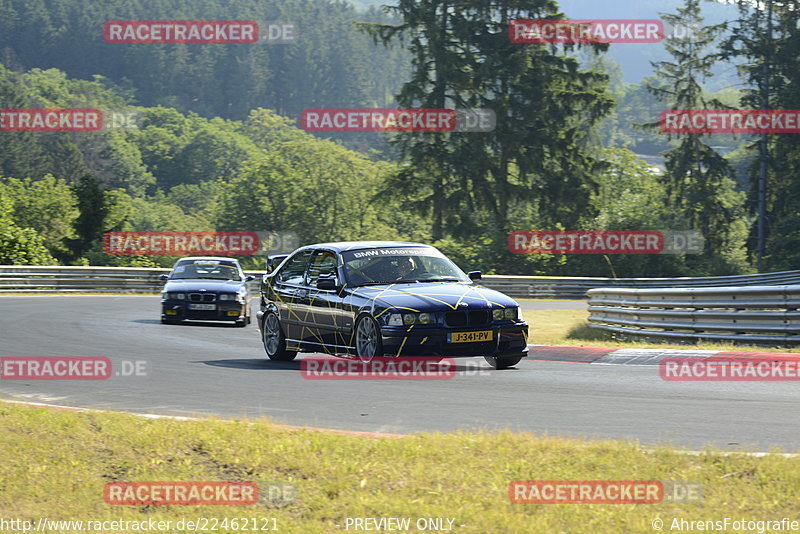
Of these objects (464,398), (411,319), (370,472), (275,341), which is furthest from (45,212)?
(370,472)

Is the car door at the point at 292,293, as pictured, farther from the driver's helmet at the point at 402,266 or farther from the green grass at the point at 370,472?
the green grass at the point at 370,472

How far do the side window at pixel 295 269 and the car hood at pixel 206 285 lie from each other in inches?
295

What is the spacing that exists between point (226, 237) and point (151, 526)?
236 ft

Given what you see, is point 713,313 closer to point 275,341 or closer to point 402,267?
point 402,267

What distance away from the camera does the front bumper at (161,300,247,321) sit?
22328 mm

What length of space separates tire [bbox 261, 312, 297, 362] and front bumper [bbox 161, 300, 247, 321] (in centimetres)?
726

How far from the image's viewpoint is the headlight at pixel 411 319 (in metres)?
12.3

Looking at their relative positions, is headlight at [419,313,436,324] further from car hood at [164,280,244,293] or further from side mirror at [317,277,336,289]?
car hood at [164,280,244,293]

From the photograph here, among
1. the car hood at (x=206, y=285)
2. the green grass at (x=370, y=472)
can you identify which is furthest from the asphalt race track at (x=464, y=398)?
the car hood at (x=206, y=285)

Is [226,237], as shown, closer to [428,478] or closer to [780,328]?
[780,328]

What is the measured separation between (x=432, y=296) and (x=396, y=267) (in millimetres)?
1172

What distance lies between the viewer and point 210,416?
371 inches

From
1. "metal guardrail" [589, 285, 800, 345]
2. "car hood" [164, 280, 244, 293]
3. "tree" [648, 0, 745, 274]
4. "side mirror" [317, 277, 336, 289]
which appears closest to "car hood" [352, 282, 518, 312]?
"side mirror" [317, 277, 336, 289]

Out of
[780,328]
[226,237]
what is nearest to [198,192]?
[226,237]
